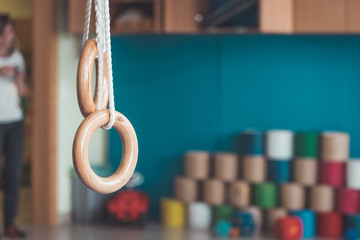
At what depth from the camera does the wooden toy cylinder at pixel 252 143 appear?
419cm

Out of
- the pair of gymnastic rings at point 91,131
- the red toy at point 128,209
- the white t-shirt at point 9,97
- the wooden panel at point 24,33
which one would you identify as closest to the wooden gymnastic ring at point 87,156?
the pair of gymnastic rings at point 91,131

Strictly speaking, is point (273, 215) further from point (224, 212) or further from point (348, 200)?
point (348, 200)

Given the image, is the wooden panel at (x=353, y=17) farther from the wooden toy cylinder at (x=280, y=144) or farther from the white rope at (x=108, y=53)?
the white rope at (x=108, y=53)

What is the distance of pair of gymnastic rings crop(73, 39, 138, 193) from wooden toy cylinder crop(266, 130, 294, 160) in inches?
118

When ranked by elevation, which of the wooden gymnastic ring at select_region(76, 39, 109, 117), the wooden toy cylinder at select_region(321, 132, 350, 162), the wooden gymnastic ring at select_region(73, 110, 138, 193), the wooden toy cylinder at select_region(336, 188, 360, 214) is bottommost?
the wooden toy cylinder at select_region(336, 188, 360, 214)

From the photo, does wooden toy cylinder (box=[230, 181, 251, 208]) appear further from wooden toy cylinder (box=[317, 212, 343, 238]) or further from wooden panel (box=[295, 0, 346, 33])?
wooden panel (box=[295, 0, 346, 33])

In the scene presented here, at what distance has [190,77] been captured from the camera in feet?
14.9

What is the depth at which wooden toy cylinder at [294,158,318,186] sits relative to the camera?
4.07m

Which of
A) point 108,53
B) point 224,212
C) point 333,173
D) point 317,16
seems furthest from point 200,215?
point 108,53

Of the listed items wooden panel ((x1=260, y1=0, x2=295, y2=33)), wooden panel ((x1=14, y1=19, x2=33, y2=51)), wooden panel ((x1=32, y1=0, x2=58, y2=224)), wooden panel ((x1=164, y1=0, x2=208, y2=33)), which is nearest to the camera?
wooden panel ((x1=260, y1=0, x2=295, y2=33))

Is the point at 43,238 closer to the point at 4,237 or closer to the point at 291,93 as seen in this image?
the point at 4,237

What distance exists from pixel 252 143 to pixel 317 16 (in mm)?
946

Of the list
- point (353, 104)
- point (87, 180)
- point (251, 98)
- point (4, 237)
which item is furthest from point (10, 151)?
point (87, 180)

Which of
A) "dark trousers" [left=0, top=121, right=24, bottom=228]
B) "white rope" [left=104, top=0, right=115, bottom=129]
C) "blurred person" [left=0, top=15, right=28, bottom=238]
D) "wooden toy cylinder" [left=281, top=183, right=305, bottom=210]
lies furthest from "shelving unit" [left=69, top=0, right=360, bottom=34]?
"white rope" [left=104, top=0, right=115, bottom=129]
